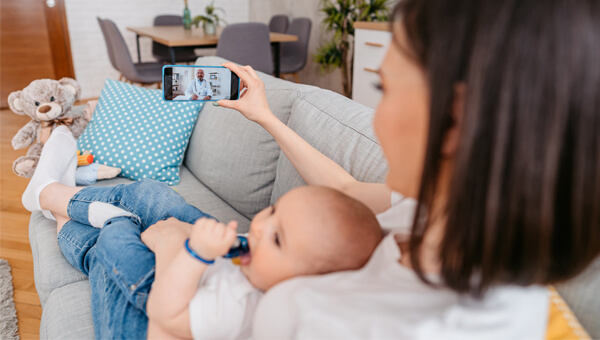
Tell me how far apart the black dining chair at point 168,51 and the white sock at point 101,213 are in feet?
11.0

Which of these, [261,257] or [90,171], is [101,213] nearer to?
[90,171]

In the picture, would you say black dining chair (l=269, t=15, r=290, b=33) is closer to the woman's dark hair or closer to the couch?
the couch

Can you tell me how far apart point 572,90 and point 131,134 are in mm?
1643

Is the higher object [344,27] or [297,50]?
[344,27]

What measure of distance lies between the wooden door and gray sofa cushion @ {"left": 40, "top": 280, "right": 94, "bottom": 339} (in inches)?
171

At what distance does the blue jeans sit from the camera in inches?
36.1

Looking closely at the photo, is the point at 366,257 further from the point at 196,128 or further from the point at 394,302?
the point at 196,128

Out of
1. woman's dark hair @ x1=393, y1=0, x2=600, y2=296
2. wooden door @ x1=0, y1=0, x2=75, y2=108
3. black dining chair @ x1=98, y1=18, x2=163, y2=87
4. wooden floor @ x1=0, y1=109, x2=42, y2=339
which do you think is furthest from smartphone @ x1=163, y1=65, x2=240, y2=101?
wooden door @ x1=0, y1=0, x2=75, y2=108

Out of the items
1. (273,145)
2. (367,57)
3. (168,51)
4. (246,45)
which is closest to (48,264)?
(273,145)

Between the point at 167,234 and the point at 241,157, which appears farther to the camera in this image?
the point at 241,157

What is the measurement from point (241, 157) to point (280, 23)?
387 cm

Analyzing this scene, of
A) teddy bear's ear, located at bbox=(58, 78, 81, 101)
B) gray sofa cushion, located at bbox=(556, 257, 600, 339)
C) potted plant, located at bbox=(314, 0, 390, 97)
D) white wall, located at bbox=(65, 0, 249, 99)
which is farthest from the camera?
white wall, located at bbox=(65, 0, 249, 99)

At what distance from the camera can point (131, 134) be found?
178 centimetres

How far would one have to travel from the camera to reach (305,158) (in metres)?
1.05
